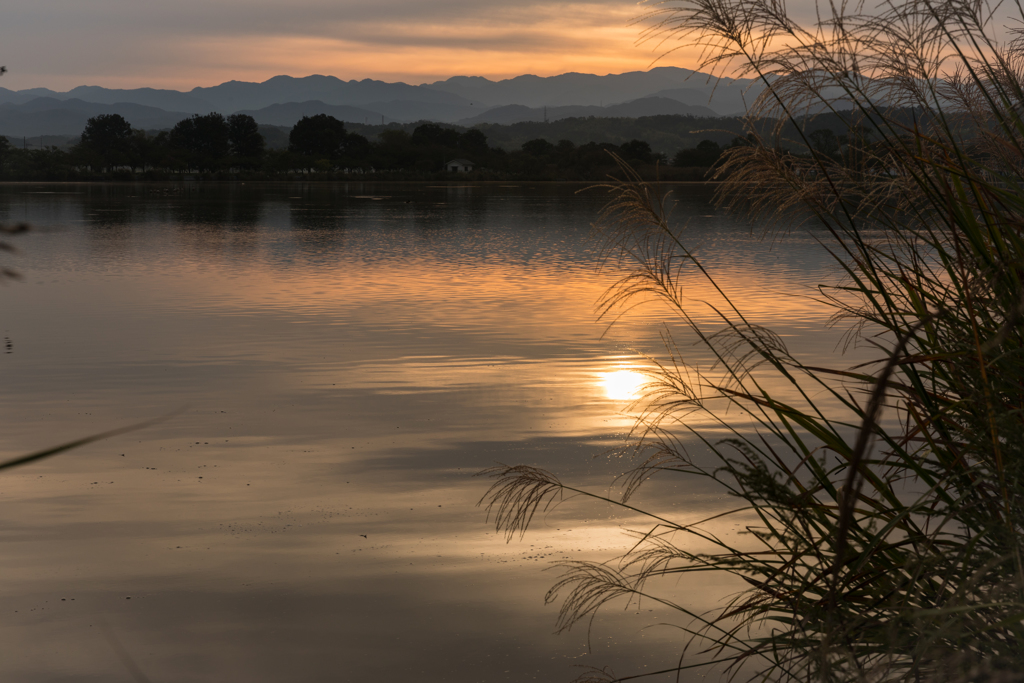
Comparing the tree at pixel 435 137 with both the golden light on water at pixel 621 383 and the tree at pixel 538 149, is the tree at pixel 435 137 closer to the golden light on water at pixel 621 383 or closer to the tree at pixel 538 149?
the tree at pixel 538 149

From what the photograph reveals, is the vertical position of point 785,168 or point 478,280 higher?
→ point 785,168

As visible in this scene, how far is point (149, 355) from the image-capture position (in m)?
13.1

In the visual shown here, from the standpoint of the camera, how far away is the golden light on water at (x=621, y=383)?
10.5m

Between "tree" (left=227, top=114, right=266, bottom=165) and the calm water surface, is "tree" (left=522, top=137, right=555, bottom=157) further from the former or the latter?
Result: the calm water surface

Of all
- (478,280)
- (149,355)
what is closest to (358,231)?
(478,280)

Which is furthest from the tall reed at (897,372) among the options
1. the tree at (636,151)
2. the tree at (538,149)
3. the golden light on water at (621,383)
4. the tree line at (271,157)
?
the tree at (538,149)

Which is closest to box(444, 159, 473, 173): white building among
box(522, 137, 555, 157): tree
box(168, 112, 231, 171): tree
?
box(522, 137, 555, 157): tree

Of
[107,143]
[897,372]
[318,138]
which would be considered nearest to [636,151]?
[318,138]

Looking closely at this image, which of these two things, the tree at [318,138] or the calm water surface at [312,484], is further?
the tree at [318,138]

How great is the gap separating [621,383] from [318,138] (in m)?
144

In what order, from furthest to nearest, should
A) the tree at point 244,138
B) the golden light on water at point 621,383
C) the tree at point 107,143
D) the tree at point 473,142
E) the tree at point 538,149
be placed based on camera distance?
the tree at point 473,142
the tree at point 538,149
the tree at point 244,138
the tree at point 107,143
the golden light on water at point 621,383

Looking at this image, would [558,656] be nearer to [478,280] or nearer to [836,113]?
[836,113]

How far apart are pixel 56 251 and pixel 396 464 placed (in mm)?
27880

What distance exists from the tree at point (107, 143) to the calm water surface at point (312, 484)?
13185 cm
